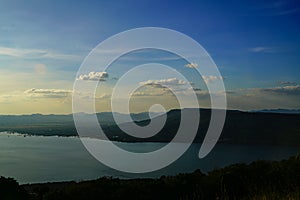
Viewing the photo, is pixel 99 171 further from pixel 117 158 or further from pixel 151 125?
pixel 151 125

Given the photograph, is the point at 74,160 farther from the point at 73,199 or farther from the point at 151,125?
the point at 151,125

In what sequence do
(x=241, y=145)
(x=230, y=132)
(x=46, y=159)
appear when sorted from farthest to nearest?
(x=230, y=132), (x=241, y=145), (x=46, y=159)

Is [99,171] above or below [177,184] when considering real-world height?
below

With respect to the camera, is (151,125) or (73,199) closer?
(73,199)

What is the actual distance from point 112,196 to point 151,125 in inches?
4036

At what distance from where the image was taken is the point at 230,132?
8581 centimetres

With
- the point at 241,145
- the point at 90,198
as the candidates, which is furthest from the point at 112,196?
the point at 241,145

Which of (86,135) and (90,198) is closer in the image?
(90,198)

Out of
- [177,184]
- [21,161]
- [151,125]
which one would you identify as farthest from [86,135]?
[177,184]

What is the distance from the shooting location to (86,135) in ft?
356

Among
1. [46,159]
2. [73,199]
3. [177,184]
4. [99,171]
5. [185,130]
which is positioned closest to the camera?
[73,199]

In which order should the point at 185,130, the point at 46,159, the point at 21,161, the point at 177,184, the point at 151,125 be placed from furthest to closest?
the point at 151,125, the point at 185,130, the point at 46,159, the point at 21,161, the point at 177,184

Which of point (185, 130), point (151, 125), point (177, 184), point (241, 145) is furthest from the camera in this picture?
point (151, 125)

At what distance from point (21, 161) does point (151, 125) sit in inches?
2489
